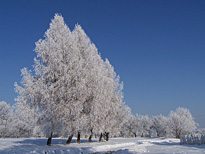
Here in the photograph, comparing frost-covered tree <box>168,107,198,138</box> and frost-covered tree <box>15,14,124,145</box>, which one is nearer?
frost-covered tree <box>15,14,124,145</box>

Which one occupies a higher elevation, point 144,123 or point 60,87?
point 144,123

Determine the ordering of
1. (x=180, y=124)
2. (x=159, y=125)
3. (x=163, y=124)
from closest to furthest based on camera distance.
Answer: (x=180, y=124), (x=163, y=124), (x=159, y=125)

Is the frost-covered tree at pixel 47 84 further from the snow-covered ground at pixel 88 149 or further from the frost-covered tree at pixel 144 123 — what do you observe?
the frost-covered tree at pixel 144 123

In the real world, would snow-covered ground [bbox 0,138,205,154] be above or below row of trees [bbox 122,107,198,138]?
below

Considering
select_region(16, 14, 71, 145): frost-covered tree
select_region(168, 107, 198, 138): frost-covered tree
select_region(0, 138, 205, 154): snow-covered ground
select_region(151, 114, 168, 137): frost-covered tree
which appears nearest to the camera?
select_region(0, 138, 205, 154): snow-covered ground

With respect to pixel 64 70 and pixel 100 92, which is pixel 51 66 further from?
pixel 100 92

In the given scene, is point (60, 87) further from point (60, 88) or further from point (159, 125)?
point (159, 125)

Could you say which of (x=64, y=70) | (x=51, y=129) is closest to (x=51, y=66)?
(x=64, y=70)

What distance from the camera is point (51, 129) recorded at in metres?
16.7

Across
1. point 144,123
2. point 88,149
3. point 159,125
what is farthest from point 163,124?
point 88,149

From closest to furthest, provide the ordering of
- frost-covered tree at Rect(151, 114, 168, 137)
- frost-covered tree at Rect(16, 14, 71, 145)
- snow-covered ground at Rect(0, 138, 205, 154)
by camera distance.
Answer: snow-covered ground at Rect(0, 138, 205, 154)
frost-covered tree at Rect(16, 14, 71, 145)
frost-covered tree at Rect(151, 114, 168, 137)

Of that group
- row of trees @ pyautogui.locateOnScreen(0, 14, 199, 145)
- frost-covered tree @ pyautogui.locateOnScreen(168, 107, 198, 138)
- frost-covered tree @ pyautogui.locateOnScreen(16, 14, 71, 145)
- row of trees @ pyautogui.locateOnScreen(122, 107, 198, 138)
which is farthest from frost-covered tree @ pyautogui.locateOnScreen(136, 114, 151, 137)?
frost-covered tree @ pyautogui.locateOnScreen(16, 14, 71, 145)

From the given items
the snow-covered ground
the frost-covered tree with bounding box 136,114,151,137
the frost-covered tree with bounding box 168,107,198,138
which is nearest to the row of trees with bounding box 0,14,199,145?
the snow-covered ground

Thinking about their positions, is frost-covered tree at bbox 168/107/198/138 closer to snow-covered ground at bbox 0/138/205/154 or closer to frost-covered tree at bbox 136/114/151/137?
frost-covered tree at bbox 136/114/151/137
